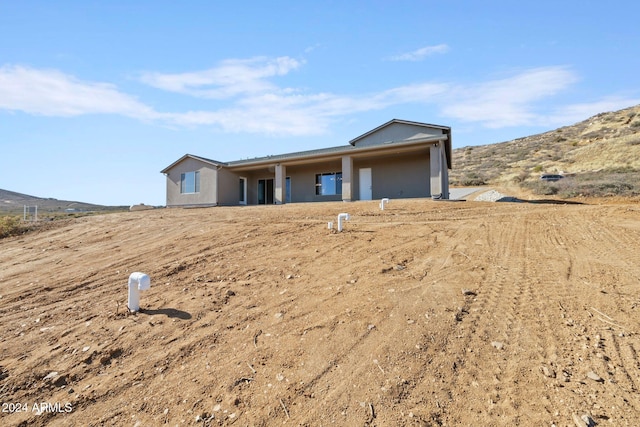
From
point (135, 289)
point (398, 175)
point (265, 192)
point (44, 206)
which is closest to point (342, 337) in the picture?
point (135, 289)

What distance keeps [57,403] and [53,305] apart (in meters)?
2.64

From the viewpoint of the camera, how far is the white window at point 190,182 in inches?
834

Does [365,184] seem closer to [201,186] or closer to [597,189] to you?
[201,186]

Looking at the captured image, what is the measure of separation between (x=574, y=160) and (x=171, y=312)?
38680 millimetres

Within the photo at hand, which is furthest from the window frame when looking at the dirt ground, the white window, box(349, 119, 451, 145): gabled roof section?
the dirt ground

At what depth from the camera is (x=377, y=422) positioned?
2.25 m

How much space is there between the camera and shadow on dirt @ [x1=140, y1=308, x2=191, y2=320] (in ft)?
13.1

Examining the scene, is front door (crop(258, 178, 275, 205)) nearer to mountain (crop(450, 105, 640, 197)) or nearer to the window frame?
the window frame

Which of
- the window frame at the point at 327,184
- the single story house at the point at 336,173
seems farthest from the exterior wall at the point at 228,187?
the window frame at the point at 327,184

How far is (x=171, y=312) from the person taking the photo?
411 centimetres

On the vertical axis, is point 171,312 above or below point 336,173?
below

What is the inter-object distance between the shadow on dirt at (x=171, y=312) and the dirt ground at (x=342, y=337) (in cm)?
4

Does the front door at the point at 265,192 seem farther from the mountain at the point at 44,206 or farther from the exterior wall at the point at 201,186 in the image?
the mountain at the point at 44,206

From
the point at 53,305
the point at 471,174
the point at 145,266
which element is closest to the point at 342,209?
the point at 145,266
